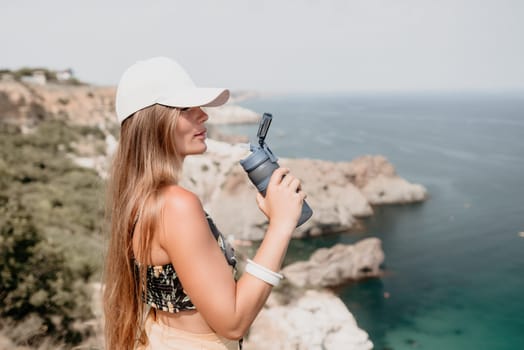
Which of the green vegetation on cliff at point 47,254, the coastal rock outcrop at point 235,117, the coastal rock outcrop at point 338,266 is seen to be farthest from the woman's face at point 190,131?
the coastal rock outcrop at point 235,117

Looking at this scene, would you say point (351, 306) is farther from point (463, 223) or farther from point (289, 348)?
point (463, 223)

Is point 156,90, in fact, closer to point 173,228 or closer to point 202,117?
point 202,117

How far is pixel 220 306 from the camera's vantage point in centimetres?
112

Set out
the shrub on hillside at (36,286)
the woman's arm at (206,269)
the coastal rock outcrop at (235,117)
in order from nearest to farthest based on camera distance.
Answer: the woman's arm at (206,269) → the shrub on hillside at (36,286) → the coastal rock outcrop at (235,117)

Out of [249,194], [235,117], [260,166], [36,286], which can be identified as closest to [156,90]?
[260,166]

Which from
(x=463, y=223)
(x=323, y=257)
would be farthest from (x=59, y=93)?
(x=463, y=223)

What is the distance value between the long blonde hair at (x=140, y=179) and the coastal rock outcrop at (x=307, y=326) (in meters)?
7.02

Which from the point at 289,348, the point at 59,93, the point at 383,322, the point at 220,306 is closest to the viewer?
the point at 220,306

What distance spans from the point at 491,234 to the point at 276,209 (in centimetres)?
2848

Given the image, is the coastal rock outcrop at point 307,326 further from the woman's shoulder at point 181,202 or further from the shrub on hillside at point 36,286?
the woman's shoulder at point 181,202

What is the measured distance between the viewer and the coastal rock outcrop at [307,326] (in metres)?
8.48

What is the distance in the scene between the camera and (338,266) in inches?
747

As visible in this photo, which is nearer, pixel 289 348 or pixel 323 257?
pixel 289 348

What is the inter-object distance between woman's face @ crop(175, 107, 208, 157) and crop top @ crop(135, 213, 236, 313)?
0.21 m
